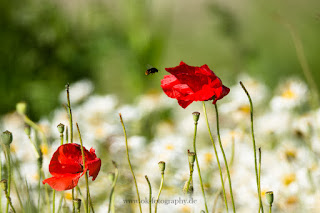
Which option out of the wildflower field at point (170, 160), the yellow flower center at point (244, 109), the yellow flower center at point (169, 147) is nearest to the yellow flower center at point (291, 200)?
the wildflower field at point (170, 160)

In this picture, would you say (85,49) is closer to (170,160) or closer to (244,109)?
(244,109)

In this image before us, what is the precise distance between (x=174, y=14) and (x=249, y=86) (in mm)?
2695

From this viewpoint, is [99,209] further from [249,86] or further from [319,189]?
[249,86]

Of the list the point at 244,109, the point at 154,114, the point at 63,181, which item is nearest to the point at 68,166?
the point at 63,181

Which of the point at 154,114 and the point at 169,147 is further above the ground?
the point at 154,114

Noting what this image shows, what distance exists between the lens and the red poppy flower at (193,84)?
1.90 ft

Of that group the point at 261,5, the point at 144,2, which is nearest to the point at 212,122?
the point at 144,2

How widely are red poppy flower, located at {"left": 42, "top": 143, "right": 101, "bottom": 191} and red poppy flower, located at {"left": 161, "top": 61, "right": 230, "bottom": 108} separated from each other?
12cm

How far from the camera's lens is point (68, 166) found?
1.95 feet

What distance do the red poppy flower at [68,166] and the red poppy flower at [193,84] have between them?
12 centimetres

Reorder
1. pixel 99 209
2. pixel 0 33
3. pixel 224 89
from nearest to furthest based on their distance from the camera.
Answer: pixel 224 89 < pixel 99 209 < pixel 0 33

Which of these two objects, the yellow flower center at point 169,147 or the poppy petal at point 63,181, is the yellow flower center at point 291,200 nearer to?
the yellow flower center at point 169,147

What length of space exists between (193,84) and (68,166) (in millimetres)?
173

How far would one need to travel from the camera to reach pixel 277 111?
146 centimetres
